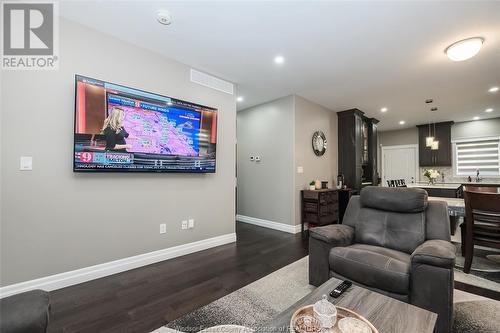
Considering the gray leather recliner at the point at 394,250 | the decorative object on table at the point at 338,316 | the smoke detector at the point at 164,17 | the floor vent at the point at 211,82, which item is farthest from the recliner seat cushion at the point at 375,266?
the floor vent at the point at 211,82

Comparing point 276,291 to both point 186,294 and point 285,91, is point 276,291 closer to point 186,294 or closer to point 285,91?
point 186,294

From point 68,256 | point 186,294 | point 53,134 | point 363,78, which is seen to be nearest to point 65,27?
point 53,134

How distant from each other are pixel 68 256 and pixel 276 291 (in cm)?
216

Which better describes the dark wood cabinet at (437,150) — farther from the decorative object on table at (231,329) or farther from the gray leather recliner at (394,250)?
the decorative object on table at (231,329)

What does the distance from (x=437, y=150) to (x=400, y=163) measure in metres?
1.17

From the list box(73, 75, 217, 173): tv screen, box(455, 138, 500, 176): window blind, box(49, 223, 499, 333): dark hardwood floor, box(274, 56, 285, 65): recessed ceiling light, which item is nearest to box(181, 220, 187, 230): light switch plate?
box(49, 223, 499, 333): dark hardwood floor

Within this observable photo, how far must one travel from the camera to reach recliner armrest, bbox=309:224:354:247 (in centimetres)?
212

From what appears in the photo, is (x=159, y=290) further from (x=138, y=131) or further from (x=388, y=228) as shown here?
(x=388, y=228)

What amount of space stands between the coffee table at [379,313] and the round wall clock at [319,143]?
3.91 metres

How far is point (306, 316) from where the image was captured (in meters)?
1.11

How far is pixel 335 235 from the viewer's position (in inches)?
85.2

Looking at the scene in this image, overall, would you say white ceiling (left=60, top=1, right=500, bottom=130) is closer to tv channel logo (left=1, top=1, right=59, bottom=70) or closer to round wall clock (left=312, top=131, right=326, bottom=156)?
tv channel logo (left=1, top=1, right=59, bottom=70)

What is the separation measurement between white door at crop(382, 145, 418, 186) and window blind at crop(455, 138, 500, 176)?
3.57ft

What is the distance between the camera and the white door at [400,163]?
7.68 metres
